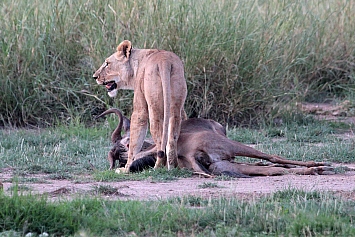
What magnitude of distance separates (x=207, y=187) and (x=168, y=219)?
4.63ft

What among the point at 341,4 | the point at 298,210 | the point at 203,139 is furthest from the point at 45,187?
the point at 341,4

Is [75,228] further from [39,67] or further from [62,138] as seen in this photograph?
[39,67]

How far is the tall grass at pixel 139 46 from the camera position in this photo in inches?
376

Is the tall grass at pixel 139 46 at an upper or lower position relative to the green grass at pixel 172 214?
upper

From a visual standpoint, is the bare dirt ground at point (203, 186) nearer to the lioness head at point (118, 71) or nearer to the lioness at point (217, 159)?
the lioness at point (217, 159)

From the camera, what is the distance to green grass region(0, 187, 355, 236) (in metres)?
4.28

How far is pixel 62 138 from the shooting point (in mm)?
8781

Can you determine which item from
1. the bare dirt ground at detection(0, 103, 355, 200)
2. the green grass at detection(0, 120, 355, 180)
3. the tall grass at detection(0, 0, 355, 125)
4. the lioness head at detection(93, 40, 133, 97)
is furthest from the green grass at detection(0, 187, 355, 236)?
the tall grass at detection(0, 0, 355, 125)

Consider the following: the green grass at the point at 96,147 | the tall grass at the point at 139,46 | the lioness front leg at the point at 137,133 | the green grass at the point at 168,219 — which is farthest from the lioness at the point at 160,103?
the tall grass at the point at 139,46

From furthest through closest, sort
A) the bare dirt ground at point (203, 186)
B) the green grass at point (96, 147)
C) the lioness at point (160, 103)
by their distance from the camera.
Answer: the green grass at point (96, 147) → the lioness at point (160, 103) → the bare dirt ground at point (203, 186)

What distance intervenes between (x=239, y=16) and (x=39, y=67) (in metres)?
2.80

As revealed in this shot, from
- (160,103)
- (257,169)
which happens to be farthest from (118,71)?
(257,169)

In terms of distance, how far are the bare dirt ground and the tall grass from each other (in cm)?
318

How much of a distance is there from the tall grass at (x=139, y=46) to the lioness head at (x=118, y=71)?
1927 millimetres
